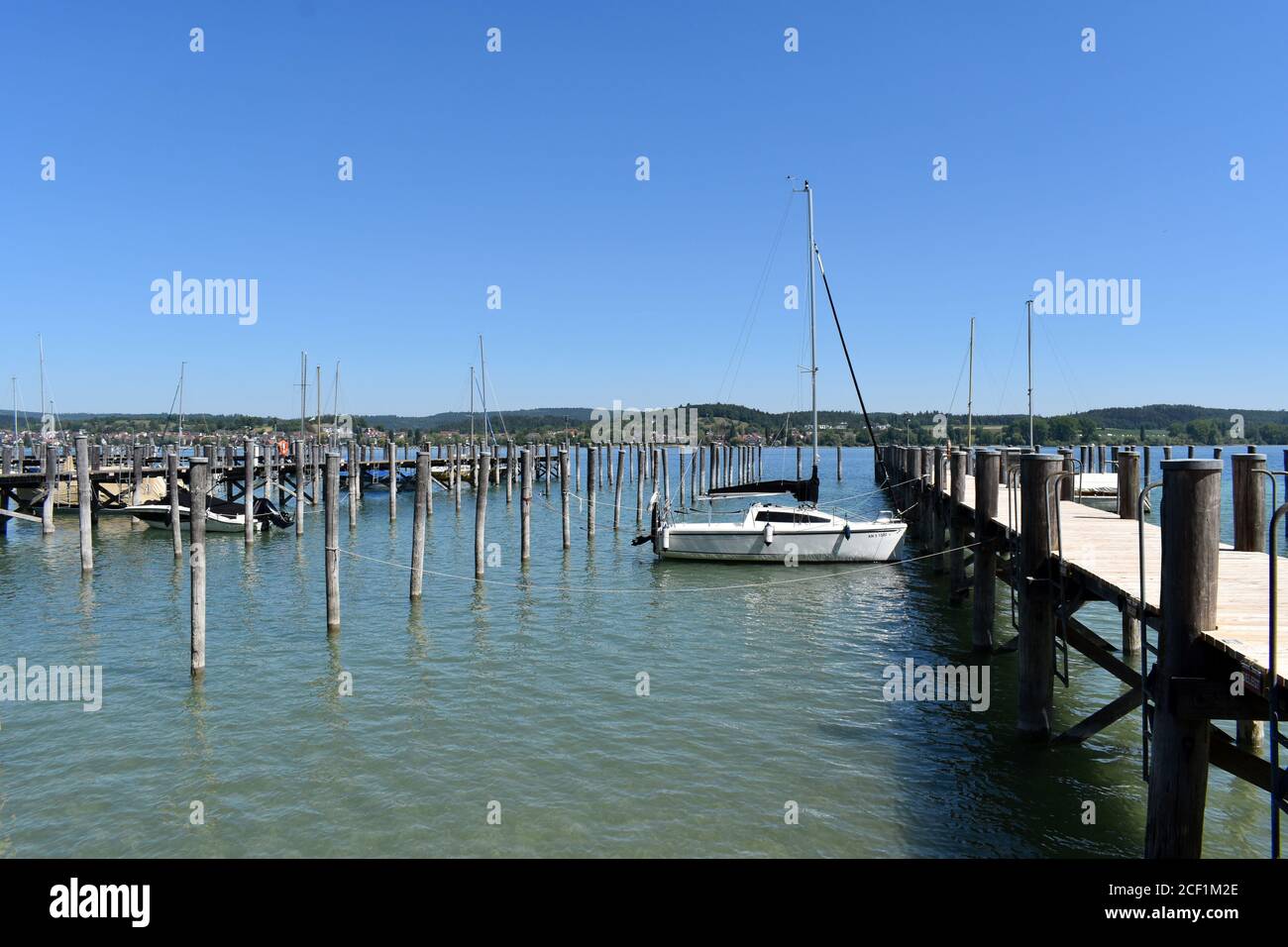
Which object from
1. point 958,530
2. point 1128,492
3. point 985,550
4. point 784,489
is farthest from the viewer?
point 784,489

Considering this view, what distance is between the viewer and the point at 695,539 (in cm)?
2769

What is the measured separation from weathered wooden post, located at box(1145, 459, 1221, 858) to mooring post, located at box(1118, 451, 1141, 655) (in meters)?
6.67

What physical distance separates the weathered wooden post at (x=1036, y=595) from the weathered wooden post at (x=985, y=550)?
2.69 meters

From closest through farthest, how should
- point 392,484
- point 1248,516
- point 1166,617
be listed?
1. point 1166,617
2. point 1248,516
3. point 392,484

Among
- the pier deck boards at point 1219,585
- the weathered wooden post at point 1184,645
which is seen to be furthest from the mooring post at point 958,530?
the weathered wooden post at point 1184,645

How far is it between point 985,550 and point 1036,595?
16.2 ft

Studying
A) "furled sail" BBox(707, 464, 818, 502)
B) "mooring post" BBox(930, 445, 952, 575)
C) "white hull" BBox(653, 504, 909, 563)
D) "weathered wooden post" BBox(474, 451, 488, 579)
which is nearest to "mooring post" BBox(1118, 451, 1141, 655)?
"mooring post" BBox(930, 445, 952, 575)

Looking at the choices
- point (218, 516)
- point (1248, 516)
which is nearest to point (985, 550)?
point (1248, 516)

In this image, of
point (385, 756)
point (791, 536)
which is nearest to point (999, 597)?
point (791, 536)

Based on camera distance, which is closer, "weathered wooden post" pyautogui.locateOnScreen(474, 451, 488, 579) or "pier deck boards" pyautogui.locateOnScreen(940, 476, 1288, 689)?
"pier deck boards" pyautogui.locateOnScreen(940, 476, 1288, 689)

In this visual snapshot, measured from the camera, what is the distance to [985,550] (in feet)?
50.0

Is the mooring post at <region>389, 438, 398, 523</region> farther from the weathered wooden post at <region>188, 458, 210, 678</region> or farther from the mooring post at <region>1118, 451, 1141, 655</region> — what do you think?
the mooring post at <region>1118, 451, 1141, 655</region>

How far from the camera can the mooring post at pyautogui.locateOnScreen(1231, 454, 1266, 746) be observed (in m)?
10.1

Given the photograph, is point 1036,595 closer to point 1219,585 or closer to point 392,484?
point 1219,585
